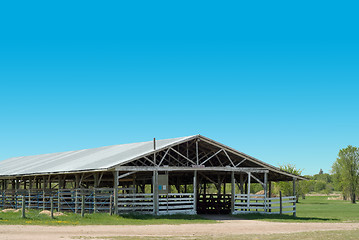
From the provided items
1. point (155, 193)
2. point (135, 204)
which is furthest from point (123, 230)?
point (135, 204)

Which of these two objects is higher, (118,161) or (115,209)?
(118,161)

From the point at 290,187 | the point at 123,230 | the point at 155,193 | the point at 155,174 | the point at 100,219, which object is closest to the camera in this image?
the point at 123,230

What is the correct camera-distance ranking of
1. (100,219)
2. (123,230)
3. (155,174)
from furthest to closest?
(155,174)
(100,219)
(123,230)

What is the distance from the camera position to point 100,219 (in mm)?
26891

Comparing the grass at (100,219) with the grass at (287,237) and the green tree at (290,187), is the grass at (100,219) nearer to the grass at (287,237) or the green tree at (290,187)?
the grass at (287,237)

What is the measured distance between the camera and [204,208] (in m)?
36.2

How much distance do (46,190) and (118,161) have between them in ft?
25.7

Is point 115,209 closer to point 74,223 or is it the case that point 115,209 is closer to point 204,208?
point 74,223

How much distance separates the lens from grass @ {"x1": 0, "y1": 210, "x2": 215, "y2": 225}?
2494 centimetres

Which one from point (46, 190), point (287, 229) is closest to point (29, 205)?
Result: point (46, 190)

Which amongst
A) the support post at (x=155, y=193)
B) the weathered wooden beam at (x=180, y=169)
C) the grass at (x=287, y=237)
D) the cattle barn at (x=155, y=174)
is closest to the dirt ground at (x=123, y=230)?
the grass at (x=287, y=237)

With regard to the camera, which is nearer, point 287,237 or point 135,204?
point 287,237

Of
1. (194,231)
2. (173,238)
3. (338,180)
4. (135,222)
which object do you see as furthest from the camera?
(338,180)

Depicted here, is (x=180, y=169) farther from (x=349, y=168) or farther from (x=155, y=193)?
(x=349, y=168)
